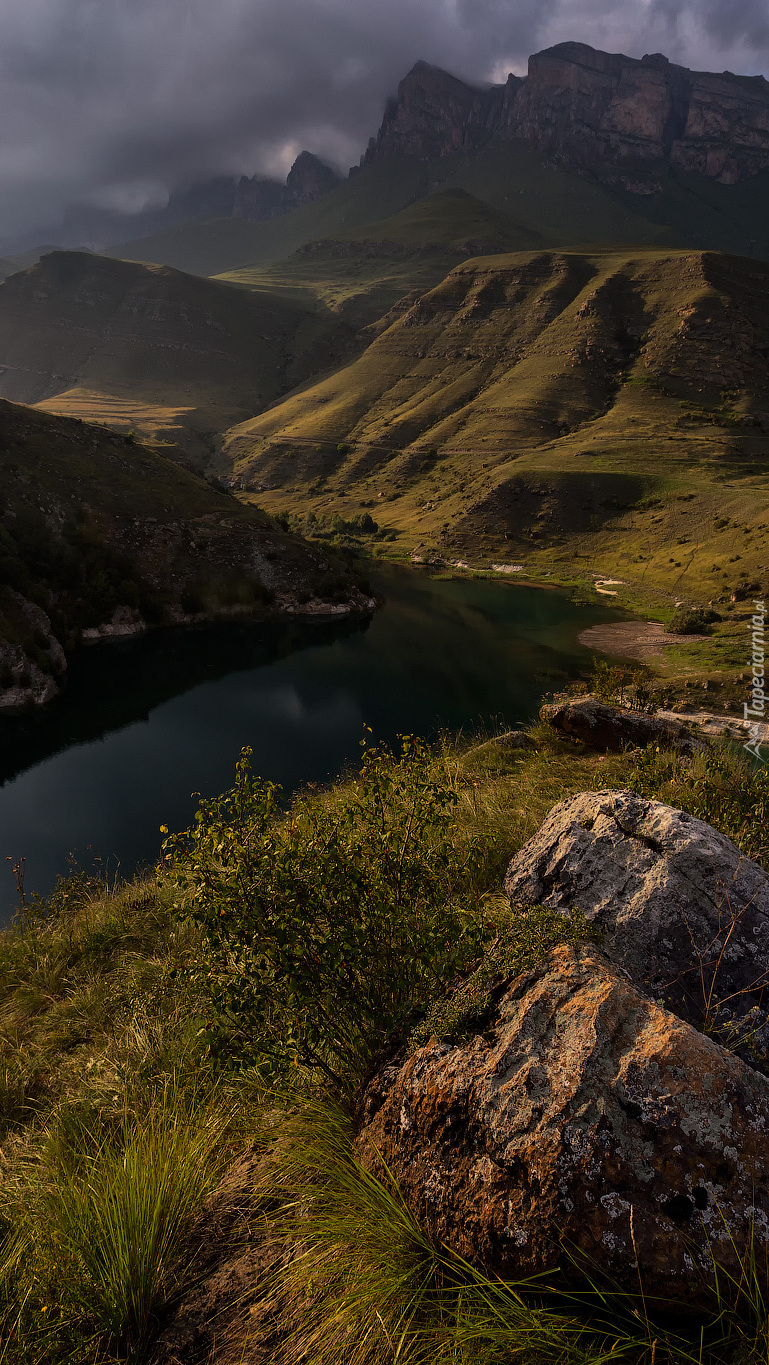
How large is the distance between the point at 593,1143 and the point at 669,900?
2.11 metres

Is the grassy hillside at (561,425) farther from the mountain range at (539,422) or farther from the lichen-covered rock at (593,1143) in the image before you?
the lichen-covered rock at (593,1143)

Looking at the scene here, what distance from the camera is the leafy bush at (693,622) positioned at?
4638 centimetres

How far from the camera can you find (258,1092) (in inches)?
170

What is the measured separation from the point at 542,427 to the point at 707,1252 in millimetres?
116844

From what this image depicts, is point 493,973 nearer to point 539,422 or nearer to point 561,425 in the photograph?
point 561,425

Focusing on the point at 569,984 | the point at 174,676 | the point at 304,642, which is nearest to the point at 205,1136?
the point at 569,984

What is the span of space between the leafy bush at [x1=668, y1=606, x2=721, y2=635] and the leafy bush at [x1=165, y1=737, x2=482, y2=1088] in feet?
160

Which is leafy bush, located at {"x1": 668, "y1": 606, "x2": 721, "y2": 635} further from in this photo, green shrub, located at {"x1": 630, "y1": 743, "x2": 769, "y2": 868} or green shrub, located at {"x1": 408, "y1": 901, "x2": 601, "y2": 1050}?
green shrub, located at {"x1": 408, "y1": 901, "x2": 601, "y2": 1050}

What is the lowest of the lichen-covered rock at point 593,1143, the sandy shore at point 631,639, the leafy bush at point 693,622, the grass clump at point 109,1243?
the sandy shore at point 631,639

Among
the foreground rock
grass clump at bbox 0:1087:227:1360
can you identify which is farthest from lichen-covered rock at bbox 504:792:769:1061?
the foreground rock

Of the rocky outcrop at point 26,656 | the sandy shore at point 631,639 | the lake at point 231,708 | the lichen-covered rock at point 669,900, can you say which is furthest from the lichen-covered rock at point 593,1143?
the sandy shore at point 631,639

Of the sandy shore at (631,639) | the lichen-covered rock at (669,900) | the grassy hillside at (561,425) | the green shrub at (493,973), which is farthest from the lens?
the grassy hillside at (561,425)

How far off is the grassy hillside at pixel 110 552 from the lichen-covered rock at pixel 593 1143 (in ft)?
123

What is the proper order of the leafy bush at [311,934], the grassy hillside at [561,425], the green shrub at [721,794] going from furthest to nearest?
the grassy hillside at [561,425] < the green shrub at [721,794] < the leafy bush at [311,934]
